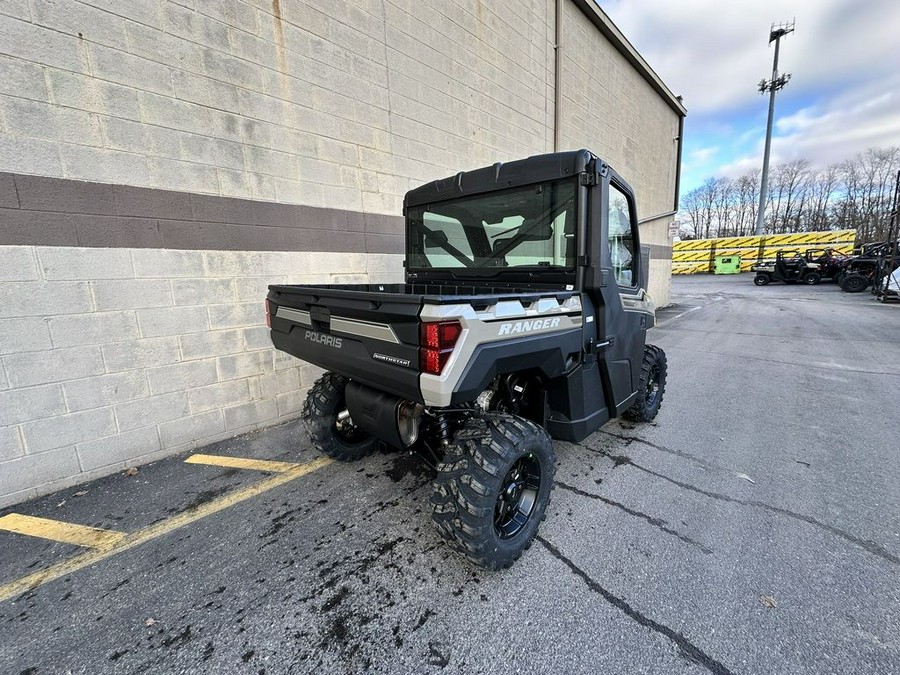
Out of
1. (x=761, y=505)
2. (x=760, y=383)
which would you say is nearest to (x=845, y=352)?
(x=760, y=383)

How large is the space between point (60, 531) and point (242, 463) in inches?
43.6

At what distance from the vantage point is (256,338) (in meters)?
3.82

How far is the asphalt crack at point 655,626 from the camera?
4.99 feet

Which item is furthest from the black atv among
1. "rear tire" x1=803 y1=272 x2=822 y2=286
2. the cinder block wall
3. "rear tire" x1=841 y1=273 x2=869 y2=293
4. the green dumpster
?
the cinder block wall

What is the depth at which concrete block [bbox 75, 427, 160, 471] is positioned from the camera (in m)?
3.00

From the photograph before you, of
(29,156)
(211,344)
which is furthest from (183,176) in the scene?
(211,344)

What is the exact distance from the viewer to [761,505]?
2.56m

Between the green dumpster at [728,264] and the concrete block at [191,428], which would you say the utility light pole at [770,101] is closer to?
the green dumpster at [728,264]

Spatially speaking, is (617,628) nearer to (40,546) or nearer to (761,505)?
(761,505)

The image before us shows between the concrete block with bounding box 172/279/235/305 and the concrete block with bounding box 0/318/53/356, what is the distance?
2.77 ft

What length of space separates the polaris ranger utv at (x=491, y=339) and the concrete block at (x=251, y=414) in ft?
4.00

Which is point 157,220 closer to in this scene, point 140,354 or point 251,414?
point 140,354

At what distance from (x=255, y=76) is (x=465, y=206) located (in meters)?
2.53

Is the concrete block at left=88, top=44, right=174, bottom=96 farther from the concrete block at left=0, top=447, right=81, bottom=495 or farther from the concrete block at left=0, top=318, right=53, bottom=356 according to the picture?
the concrete block at left=0, top=447, right=81, bottom=495
